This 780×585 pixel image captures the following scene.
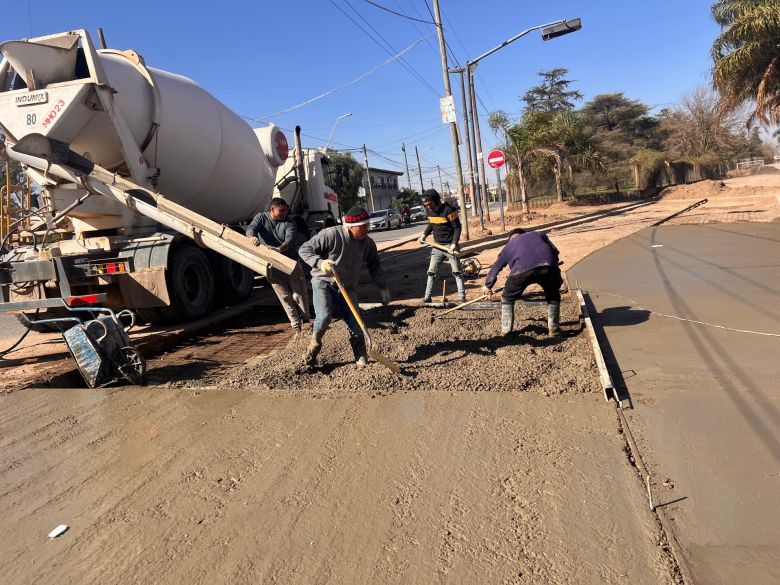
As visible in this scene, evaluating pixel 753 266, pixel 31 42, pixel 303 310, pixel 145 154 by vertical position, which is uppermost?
pixel 31 42

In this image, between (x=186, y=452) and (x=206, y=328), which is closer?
(x=186, y=452)

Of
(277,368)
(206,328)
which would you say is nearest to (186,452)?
(277,368)

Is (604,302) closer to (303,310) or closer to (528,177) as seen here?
(303,310)

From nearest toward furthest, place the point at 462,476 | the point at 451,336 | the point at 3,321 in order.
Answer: the point at 462,476
the point at 451,336
the point at 3,321

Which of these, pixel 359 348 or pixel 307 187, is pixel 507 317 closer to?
pixel 359 348

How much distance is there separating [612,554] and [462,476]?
3.19 ft

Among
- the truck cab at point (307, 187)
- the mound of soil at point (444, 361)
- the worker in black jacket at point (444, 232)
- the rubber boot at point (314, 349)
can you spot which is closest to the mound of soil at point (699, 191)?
the truck cab at point (307, 187)

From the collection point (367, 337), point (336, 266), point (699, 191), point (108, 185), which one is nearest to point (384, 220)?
point (699, 191)

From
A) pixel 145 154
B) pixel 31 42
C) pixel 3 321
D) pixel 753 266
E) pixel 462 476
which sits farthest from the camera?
pixel 3 321

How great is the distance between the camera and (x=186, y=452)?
384 cm

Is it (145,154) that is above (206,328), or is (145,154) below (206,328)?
above

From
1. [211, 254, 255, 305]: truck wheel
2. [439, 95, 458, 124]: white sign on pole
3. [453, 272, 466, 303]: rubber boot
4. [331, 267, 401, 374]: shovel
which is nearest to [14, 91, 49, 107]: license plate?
[211, 254, 255, 305]: truck wheel

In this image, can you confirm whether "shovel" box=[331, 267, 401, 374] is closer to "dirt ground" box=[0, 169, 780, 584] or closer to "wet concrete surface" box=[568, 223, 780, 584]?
"dirt ground" box=[0, 169, 780, 584]

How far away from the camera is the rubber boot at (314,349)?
5293 mm
